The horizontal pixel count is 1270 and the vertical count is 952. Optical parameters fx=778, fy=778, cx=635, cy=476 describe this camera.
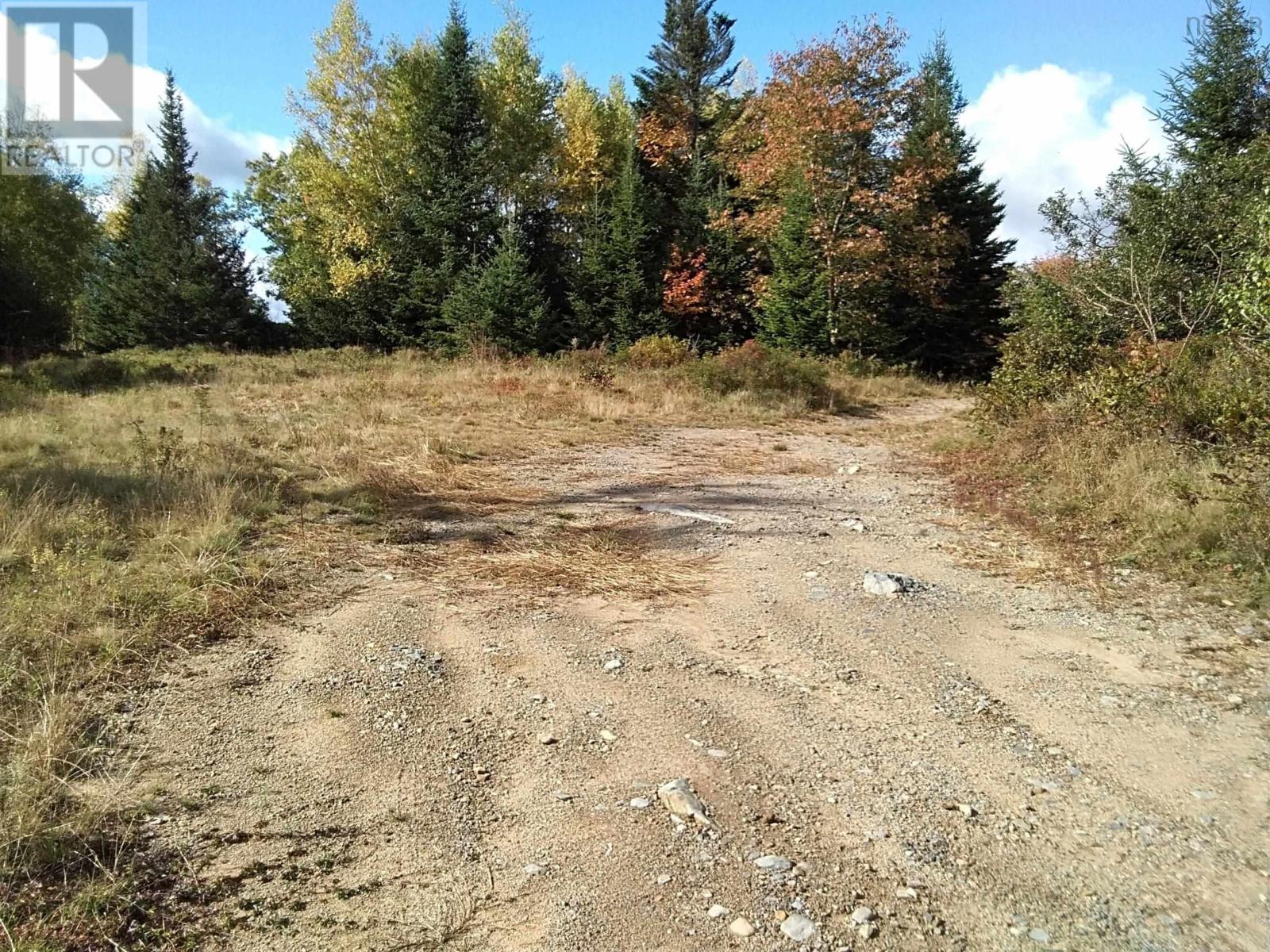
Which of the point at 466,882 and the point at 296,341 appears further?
the point at 296,341

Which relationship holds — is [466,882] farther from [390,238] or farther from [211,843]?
[390,238]

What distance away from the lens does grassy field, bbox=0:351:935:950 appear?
2463mm

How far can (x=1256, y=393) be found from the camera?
5.95m

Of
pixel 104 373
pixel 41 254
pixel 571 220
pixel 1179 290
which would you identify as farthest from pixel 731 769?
pixel 41 254

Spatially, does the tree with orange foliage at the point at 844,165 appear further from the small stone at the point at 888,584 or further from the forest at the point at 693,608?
the small stone at the point at 888,584

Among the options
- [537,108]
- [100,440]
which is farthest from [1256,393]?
[537,108]

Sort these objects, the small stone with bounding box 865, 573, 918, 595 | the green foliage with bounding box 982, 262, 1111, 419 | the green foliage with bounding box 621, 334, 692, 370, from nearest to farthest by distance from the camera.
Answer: the small stone with bounding box 865, 573, 918, 595, the green foliage with bounding box 982, 262, 1111, 419, the green foliage with bounding box 621, 334, 692, 370

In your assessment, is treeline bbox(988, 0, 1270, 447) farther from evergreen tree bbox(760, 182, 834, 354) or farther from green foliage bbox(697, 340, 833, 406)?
evergreen tree bbox(760, 182, 834, 354)

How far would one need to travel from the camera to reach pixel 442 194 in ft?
82.5

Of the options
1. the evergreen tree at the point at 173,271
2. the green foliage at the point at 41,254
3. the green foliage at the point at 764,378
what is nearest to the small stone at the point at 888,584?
the green foliage at the point at 764,378

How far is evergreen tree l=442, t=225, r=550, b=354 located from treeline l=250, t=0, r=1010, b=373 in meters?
0.06

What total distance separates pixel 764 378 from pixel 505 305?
10.5 m

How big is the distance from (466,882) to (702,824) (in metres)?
0.80

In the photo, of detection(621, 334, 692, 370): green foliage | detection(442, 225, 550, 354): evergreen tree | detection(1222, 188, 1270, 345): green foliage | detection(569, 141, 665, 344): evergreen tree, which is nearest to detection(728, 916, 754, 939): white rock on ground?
detection(1222, 188, 1270, 345): green foliage
